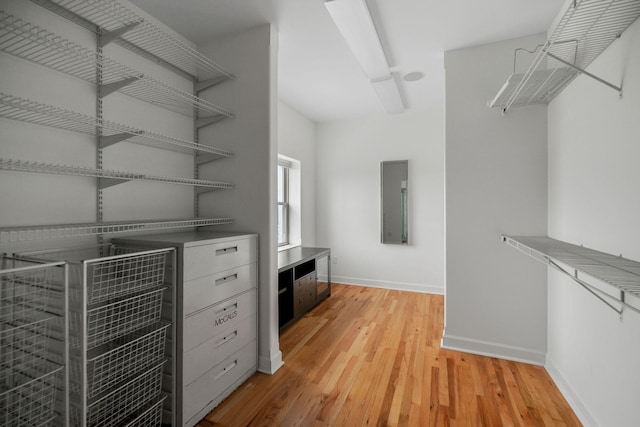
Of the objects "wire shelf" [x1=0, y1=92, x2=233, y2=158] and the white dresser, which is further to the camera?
the white dresser

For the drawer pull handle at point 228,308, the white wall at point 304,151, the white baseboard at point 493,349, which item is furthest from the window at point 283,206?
the white baseboard at point 493,349

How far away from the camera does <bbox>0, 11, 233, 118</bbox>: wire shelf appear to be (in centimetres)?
141

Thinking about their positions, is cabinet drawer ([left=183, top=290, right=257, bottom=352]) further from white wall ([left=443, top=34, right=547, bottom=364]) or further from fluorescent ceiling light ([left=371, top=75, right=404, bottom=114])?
fluorescent ceiling light ([left=371, top=75, right=404, bottom=114])

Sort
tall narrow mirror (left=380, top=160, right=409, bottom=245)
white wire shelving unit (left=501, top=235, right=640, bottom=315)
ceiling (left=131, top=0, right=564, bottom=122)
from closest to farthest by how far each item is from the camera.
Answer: white wire shelving unit (left=501, top=235, right=640, bottom=315) → ceiling (left=131, top=0, right=564, bottom=122) → tall narrow mirror (left=380, top=160, right=409, bottom=245)

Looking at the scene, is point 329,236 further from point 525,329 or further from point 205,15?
point 205,15

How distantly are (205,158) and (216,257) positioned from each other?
3.27 ft

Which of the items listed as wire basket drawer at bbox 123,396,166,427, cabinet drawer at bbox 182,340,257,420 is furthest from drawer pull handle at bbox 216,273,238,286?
wire basket drawer at bbox 123,396,166,427

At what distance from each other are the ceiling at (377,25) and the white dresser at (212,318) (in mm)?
1607

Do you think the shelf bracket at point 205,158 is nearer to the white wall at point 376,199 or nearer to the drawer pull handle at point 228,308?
the drawer pull handle at point 228,308

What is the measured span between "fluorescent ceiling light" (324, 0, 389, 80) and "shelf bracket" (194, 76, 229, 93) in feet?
3.23

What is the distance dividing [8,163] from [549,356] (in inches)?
134

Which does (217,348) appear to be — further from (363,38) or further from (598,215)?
(363,38)

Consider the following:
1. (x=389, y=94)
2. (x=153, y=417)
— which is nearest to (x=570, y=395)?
(x=153, y=417)

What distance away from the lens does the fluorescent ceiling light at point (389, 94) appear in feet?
10.1
